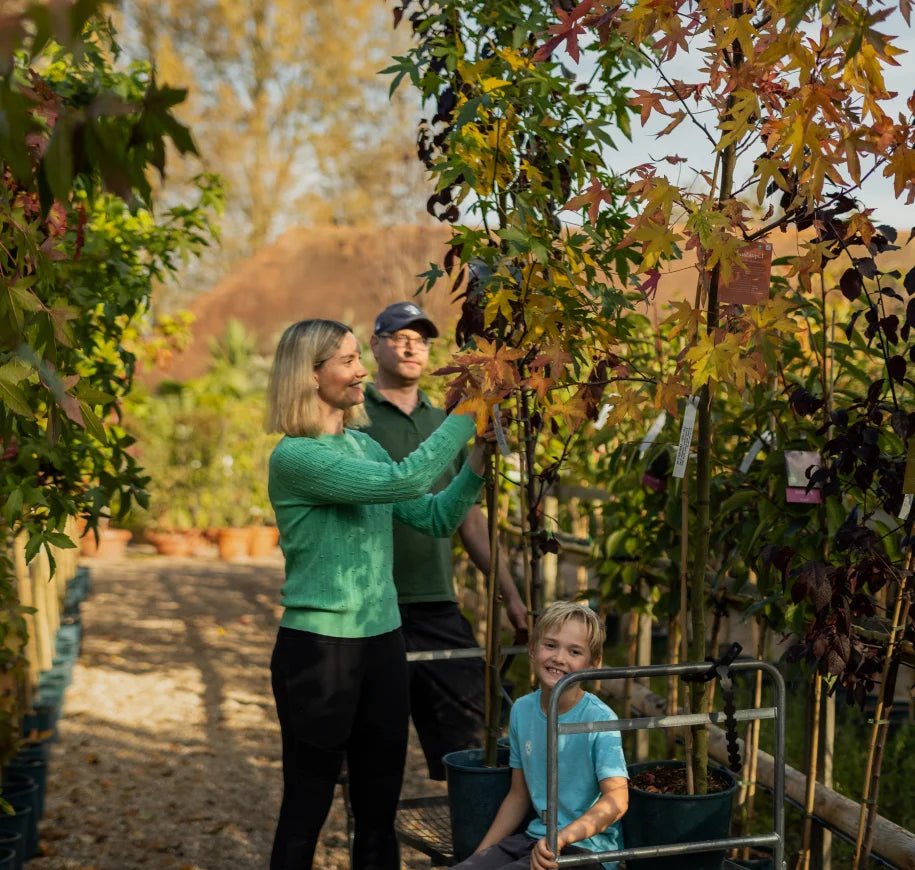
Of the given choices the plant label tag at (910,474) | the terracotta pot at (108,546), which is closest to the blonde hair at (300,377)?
the plant label tag at (910,474)

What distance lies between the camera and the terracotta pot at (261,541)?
13547 millimetres

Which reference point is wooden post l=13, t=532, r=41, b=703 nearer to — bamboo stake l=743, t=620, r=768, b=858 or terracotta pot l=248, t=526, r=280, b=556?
bamboo stake l=743, t=620, r=768, b=858

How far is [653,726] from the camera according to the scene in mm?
2117

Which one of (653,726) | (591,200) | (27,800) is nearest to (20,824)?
(27,800)

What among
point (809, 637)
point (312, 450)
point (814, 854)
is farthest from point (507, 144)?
point (814, 854)

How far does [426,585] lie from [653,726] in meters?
1.63

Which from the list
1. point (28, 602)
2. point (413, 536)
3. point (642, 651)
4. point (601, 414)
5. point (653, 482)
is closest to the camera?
point (653, 482)

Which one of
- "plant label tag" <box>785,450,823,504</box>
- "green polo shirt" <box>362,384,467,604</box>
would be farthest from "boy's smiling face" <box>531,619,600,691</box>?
"green polo shirt" <box>362,384,467,604</box>

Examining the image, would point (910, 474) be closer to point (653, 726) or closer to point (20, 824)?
point (653, 726)

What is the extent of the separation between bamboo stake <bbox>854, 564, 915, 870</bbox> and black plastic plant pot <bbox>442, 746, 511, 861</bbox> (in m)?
0.80

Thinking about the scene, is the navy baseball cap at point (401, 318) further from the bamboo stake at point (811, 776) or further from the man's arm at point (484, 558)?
the bamboo stake at point (811, 776)

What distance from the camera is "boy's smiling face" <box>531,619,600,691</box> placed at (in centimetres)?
248

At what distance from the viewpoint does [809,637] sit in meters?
2.47

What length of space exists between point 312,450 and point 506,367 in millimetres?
537
